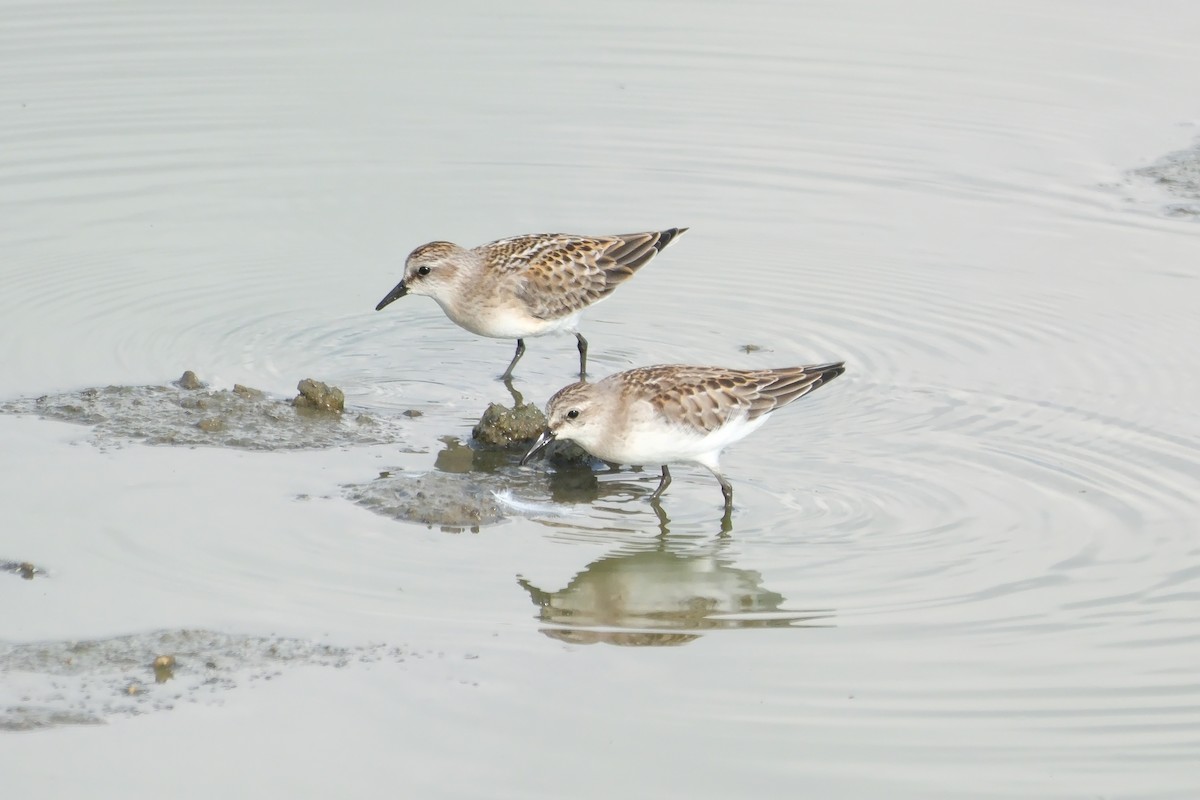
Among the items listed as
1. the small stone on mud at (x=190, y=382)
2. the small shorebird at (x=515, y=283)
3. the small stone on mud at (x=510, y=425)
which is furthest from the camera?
the small shorebird at (x=515, y=283)

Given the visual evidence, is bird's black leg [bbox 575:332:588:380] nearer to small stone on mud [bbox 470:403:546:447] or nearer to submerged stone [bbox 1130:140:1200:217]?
small stone on mud [bbox 470:403:546:447]

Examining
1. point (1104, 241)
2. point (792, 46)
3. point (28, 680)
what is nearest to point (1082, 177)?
point (1104, 241)

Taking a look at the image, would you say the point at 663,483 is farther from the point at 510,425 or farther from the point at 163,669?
the point at 163,669

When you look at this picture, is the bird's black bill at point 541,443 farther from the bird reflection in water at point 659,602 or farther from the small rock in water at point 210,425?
the small rock in water at point 210,425

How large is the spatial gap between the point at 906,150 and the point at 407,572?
348 inches

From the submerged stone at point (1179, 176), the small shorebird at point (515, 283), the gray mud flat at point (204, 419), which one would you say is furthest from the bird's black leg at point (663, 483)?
the submerged stone at point (1179, 176)

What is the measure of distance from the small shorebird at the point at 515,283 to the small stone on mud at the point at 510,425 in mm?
1698

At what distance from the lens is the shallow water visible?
7.11 meters

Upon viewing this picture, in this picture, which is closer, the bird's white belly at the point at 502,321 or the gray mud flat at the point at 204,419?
the gray mud flat at the point at 204,419

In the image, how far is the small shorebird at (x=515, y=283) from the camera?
1194 centimetres

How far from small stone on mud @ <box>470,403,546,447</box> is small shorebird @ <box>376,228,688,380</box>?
1.70 metres

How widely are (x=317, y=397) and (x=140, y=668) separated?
352cm

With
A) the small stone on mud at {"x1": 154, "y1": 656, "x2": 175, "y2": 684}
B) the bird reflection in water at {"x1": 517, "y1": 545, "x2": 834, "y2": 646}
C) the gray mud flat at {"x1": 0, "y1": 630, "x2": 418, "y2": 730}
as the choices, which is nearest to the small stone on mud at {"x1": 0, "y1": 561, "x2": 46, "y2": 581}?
the gray mud flat at {"x1": 0, "y1": 630, "x2": 418, "y2": 730}

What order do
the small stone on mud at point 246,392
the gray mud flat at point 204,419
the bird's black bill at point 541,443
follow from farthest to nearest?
the small stone on mud at point 246,392 → the gray mud flat at point 204,419 → the bird's black bill at point 541,443
